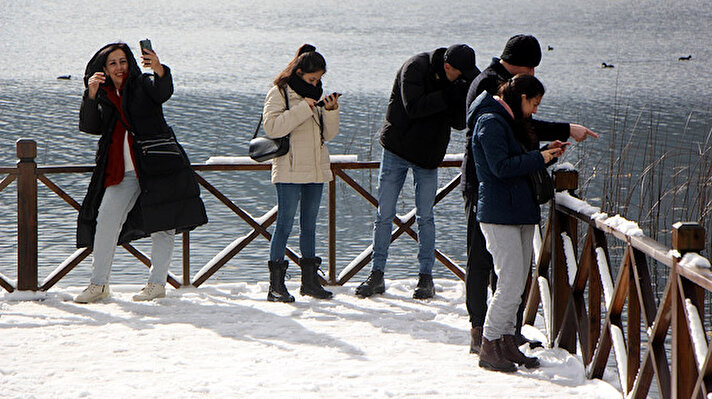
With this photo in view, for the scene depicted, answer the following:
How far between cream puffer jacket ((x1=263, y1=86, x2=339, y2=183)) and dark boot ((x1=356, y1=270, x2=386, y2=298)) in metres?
0.69

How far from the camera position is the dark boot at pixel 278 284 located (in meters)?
5.48

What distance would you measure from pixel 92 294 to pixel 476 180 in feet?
8.08

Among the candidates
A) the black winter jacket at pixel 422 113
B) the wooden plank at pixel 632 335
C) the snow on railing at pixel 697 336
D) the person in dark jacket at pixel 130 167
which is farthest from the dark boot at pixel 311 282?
the snow on railing at pixel 697 336

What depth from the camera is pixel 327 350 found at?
4.54 m

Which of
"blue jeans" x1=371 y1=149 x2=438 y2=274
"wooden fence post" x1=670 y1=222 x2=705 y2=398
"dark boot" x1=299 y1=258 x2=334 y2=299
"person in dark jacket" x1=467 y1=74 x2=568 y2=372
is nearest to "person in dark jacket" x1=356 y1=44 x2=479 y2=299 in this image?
"blue jeans" x1=371 y1=149 x2=438 y2=274

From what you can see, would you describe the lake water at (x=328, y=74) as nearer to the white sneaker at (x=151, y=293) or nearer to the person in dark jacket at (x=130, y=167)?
the white sneaker at (x=151, y=293)

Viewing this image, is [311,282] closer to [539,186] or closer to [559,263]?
[559,263]

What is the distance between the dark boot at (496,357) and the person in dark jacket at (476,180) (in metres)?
0.25

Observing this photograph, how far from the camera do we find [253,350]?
454 centimetres

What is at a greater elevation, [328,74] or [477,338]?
[328,74]

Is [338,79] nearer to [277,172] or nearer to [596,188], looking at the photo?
[596,188]

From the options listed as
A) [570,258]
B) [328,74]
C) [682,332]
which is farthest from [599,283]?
[328,74]

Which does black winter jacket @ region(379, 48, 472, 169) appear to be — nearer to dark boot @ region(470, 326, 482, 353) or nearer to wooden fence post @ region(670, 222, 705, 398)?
dark boot @ region(470, 326, 482, 353)

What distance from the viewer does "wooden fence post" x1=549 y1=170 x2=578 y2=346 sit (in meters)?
4.50
